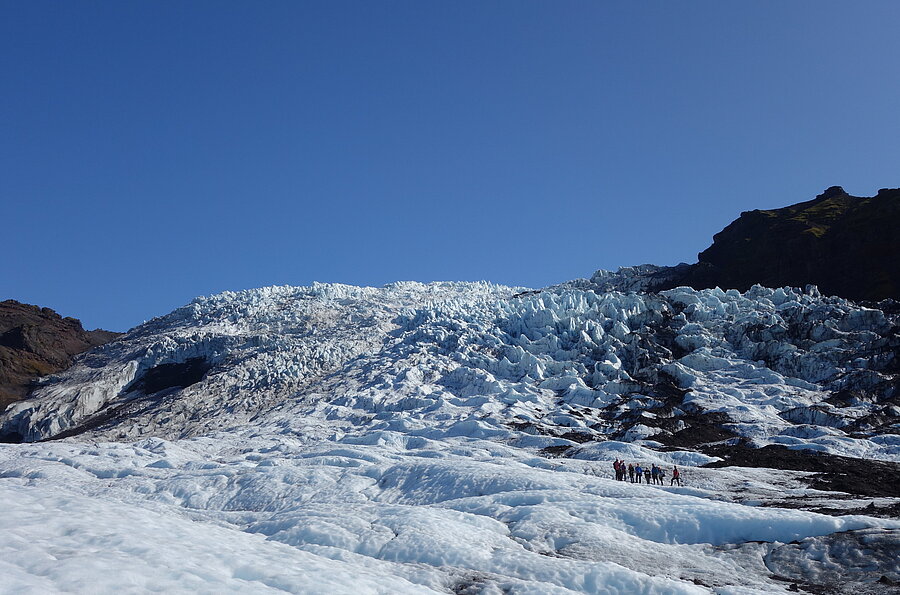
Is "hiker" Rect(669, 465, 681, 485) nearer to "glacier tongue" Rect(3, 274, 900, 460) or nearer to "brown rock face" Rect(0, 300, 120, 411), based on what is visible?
"glacier tongue" Rect(3, 274, 900, 460)

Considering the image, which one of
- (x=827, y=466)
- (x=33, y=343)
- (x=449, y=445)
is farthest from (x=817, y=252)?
(x=33, y=343)

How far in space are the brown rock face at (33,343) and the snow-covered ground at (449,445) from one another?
21.1ft

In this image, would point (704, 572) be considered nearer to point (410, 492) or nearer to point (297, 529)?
point (297, 529)

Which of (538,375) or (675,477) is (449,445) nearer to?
(675,477)

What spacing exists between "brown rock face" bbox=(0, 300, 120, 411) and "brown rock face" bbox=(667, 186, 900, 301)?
130 meters

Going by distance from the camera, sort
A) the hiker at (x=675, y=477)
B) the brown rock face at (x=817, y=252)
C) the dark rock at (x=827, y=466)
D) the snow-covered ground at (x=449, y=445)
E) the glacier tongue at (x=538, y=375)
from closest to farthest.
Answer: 1. the snow-covered ground at (x=449, y=445)
2. the dark rock at (x=827, y=466)
3. the hiker at (x=675, y=477)
4. the glacier tongue at (x=538, y=375)
5. the brown rock face at (x=817, y=252)

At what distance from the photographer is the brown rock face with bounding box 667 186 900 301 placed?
10788cm

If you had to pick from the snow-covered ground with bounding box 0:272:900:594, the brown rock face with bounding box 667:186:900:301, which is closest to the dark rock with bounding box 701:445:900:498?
the snow-covered ground with bounding box 0:272:900:594

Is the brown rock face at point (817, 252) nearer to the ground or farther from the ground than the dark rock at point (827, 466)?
farther from the ground

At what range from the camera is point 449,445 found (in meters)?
55.0

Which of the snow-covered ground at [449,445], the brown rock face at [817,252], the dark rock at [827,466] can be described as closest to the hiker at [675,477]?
the snow-covered ground at [449,445]

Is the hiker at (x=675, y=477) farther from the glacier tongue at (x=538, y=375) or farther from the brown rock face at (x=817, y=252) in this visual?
the brown rock face at (x=817, y=252)

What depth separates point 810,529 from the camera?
22.6 metres

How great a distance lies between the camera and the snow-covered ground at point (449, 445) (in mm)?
18000
